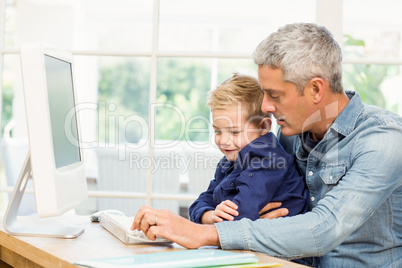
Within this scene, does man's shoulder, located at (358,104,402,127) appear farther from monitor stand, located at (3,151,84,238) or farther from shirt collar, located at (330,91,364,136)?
monitor stand, located at (3,151,84,238)

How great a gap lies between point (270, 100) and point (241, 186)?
262 millimetres

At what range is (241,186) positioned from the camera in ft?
4.73

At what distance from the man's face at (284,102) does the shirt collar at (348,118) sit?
0.08 metres

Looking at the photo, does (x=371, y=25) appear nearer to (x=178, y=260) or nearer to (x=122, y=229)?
(x=122, y=229)

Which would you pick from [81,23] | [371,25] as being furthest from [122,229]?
[81,23]

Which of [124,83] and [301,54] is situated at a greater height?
[301,54]

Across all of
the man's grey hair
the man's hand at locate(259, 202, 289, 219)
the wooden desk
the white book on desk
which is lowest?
the wooden desk

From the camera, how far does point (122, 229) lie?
1.29 meters

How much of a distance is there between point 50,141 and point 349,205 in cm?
71

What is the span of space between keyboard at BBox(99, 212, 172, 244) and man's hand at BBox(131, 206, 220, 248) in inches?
1.8

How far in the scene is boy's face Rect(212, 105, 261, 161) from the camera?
1564 mm

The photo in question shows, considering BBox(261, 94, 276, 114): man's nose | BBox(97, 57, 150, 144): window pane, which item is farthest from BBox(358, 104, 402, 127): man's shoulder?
BBox(97, 57, 150, 144): window pane

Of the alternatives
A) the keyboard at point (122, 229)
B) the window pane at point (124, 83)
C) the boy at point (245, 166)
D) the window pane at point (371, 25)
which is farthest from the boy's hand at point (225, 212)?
the window pane at point (124, 83)

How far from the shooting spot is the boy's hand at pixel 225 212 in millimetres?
1368
